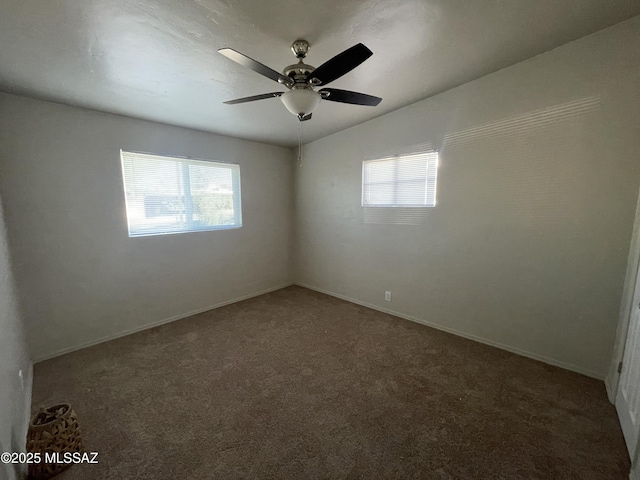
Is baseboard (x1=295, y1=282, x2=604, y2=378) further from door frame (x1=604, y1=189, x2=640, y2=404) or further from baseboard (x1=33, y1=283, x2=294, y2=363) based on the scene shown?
baseboard (x1=33, y1=283, x2=294, y2=363)

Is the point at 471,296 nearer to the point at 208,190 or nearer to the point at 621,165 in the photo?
the point at 621,165

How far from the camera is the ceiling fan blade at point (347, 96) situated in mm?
1705

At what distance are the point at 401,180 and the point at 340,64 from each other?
198 cm

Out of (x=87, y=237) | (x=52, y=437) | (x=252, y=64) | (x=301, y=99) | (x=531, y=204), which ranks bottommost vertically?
(x=52, y=437)

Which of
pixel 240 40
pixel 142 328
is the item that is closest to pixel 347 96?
pixel 240 40

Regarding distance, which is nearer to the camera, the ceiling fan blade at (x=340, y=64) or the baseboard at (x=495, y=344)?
the ceiling fan blade at (x=340, y=64)

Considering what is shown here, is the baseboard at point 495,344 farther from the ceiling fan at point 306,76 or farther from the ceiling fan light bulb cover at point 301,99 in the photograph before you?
the ceiling fan light bulb cover at point 301,99

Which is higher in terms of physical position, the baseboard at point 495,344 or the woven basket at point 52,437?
the woven basket at point 52,437

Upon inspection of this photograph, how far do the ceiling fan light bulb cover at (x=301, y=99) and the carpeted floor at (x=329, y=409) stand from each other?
212cm

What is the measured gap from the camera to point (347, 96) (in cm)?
178

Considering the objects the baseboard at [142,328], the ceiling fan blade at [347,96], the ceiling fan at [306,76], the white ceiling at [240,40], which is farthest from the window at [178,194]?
the ceiling fan blade at [347,96]

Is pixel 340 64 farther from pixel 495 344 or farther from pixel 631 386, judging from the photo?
pixel 495 344

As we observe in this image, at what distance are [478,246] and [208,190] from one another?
3.46 m

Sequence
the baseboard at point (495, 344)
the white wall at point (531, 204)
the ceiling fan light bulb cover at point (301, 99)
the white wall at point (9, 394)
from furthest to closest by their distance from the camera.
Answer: the baseboard at point (495, 344) → the white wall at point (531, 204) → the ceiling fan light bulb cover at point (301, 99) → the white wall at point (9, 394)
